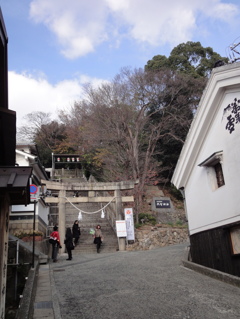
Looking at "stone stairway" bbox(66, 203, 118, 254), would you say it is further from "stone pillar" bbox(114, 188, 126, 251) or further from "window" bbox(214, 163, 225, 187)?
"window" bbox(214, 163, 225, 187)

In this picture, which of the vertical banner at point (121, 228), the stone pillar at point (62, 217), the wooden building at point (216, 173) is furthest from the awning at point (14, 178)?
the stone pillar at point (62, 217)

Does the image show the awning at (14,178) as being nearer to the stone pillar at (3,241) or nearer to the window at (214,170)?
the stone pillar at (3,241)

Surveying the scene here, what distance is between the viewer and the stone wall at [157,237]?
1842 centimetres

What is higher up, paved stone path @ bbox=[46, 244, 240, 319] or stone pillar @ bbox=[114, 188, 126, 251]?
stone pillar @ bbox=[114, 188, 126, 251]

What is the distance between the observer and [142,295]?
21.6 ft

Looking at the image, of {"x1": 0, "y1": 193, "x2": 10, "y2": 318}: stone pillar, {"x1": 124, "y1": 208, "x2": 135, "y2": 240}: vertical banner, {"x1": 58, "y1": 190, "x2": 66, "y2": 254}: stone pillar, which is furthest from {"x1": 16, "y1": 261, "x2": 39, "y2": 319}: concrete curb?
{"x1": 124, "y1": 208, "x2": 135, "y2": 240}: vertical banner

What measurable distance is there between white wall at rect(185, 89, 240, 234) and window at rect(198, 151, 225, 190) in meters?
0.07

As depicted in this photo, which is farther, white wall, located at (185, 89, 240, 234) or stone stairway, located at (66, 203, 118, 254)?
stone stairway, located at (66, 203, 118, 254)

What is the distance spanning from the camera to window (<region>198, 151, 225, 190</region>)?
27.7 ft

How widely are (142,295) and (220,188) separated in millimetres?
3887

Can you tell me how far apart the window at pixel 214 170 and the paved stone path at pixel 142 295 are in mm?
2900

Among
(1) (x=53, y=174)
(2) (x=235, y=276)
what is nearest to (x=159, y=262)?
(2) (x=235, y=276)

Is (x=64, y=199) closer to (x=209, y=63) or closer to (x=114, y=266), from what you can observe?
(x=114, y=266)

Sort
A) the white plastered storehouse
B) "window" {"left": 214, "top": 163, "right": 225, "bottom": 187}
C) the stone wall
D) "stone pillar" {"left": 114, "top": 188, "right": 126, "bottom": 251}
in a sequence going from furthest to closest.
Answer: the stone wall, "stone pillar" {"left": 114, "top": 188, "right": 126, "bottom": 251}, the white plastered storehouse, "window" {"left": 214, "top": 163, "right": 225, "bottom": 187}
